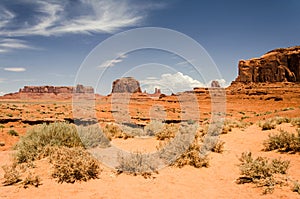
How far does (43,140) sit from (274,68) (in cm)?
8511

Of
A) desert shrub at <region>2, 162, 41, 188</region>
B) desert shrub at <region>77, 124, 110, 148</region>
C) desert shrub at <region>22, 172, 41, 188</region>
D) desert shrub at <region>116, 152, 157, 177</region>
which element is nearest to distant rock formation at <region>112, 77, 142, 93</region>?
desert shrub at <region>77, 124, 110, 148</region>

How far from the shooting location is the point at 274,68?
7969 centimetres

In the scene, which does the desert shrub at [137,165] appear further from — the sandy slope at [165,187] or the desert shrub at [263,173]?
the desert shrub at [263,173]

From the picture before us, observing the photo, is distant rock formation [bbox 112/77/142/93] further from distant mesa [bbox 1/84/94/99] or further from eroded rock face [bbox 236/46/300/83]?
distant mesa [bbox 1/84/94/99]

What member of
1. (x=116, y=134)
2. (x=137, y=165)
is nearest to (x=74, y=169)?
(x=137, y=165)

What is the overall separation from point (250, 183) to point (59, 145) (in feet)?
23.1

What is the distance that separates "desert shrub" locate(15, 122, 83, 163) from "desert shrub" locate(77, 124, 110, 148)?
19 centimetres

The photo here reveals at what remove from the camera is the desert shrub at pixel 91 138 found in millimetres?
9992

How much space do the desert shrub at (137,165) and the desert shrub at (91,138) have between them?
113 inches

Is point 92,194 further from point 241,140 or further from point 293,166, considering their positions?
point 241,140

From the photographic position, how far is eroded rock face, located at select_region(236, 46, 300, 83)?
7650 cm

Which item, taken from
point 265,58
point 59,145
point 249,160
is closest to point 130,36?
point 59,145

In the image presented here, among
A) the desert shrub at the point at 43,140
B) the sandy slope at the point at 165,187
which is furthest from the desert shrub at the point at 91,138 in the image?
the sandy slope at the point at 165,187

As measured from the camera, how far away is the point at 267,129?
14.9 meters
